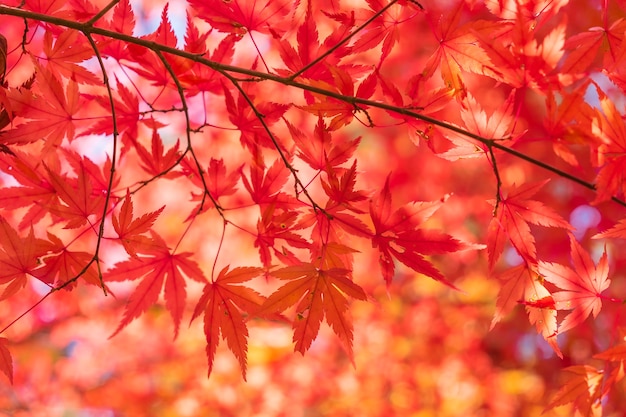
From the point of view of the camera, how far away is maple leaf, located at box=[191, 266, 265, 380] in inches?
34.1

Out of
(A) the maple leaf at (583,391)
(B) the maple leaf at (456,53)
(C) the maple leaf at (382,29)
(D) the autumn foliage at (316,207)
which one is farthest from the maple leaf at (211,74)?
(A) the maple leaf at (583,391)

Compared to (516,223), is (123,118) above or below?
above

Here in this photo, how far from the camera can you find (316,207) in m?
0.89

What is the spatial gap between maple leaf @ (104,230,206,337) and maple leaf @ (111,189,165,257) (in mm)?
83

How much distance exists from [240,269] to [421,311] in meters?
3.00

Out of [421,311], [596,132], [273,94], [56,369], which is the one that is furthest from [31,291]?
[596,132]

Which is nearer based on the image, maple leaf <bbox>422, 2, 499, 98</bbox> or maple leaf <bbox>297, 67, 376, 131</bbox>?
maple leaf <bbox>297, 67, 376, 131</bbox>

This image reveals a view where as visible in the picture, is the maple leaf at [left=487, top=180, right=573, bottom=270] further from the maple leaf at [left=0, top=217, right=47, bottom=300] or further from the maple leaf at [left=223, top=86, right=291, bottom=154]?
the maple leaf at [left=0, top=217, right=47, bottom=300]

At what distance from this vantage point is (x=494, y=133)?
0.82m

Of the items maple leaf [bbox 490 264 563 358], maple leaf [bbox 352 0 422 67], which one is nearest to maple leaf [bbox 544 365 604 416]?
maple leaf [bbox 490 264 563 358]

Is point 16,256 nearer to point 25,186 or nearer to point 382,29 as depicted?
point 25,186

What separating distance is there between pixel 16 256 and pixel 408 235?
0.57 meters

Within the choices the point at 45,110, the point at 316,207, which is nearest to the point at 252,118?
the point at 316,207

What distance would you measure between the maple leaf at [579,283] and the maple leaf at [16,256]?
0.76 meters
